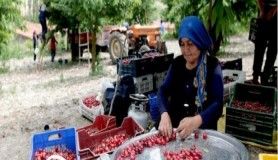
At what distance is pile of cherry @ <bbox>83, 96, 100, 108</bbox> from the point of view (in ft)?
18.0

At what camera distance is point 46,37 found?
10945 mm

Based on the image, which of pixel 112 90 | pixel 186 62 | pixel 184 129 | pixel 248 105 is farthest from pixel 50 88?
pixel 184 129

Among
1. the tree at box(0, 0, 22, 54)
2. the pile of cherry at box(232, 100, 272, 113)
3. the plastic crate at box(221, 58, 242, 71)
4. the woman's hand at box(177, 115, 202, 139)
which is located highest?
the tree at box(0, 0, 22, 54)

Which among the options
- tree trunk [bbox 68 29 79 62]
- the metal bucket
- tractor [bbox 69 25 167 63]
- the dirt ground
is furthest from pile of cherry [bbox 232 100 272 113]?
tree trunk [bbox 68 29 79 62]

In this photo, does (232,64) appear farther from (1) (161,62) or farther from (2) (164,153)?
(2) (164,153)

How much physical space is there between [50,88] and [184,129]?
5968mm

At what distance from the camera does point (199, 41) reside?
8.71ft

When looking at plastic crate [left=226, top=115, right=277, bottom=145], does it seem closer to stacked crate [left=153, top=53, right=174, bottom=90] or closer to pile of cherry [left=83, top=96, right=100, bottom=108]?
stacked crate [left=153, top=53, right=174, bottom=90]

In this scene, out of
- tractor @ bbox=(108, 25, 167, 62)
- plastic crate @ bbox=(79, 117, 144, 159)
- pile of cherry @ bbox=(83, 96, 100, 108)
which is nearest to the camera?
plastic crate @ bbox=(79, 117, 144, 159)

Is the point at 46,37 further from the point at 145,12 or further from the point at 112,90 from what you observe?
the point at 112,90

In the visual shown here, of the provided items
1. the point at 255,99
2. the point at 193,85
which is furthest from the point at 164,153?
the point at 255,99

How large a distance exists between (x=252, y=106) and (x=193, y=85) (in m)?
1.81

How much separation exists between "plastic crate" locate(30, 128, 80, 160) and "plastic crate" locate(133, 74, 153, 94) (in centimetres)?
170

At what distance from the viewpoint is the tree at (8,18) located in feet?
30.9
